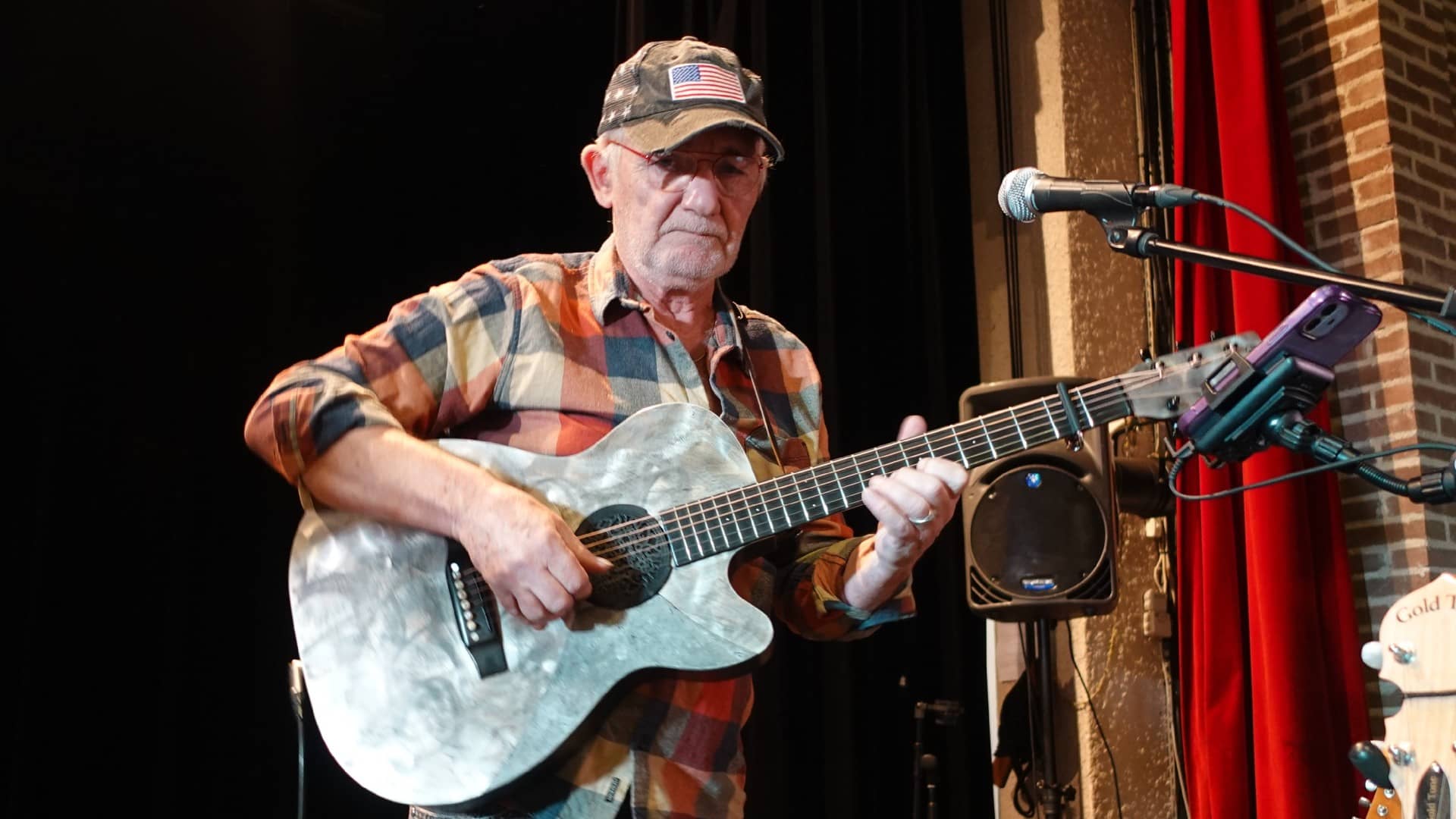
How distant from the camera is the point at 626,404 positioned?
5.88ft

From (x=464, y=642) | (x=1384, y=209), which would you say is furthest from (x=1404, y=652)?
(x=1384, y=209)

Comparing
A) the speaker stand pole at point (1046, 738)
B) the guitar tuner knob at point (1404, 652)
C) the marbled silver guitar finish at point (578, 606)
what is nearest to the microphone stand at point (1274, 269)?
the marbled silver guitar finish at point (578, 606)

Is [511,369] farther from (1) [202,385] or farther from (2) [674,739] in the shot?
(1) [202,385]

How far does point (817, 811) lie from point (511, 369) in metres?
2.04

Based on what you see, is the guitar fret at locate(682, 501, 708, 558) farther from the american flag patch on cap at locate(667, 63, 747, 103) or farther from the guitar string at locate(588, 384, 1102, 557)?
the american flag patch on cap at locate(667, 63, 747, 103)

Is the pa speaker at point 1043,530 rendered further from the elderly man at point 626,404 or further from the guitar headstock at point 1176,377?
the guitar headstock at point 1176,377

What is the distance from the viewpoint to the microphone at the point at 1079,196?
59.1 inches

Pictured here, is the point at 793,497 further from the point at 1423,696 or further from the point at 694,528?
the point at 1423,696

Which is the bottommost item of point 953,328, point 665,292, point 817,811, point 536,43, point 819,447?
point 817,811

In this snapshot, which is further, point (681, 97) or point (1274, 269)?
point (681, 97)

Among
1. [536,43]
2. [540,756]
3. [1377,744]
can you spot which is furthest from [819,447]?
[536,43]

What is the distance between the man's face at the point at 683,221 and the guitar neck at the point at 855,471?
1.30 feet

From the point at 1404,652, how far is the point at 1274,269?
2.71ft

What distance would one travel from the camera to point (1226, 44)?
3910 millimetres
